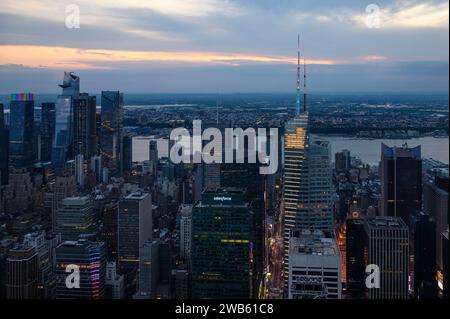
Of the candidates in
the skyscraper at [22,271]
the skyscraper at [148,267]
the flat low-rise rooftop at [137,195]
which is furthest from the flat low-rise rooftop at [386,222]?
the skyscraper at [22,271]

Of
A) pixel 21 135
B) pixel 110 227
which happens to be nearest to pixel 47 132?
pixel 21 135

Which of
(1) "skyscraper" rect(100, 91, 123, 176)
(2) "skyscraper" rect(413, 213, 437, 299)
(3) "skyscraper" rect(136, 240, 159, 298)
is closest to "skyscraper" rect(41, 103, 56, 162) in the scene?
(1) "skyscraper" rect(100, 91, 123, 176)

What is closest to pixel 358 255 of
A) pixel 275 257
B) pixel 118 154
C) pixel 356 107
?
pixel 275 257

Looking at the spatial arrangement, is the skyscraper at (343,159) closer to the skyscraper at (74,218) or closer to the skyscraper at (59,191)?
the skyscraper at (74,218)

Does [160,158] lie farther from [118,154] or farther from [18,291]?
[18,291]

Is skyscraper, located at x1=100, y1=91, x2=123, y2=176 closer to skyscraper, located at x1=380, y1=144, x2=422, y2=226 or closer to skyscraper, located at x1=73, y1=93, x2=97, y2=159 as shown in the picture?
skyscraper, located at x1=73, y1=93, x2=97, y2=159

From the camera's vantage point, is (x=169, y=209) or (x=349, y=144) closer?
(x=349, y=144)
